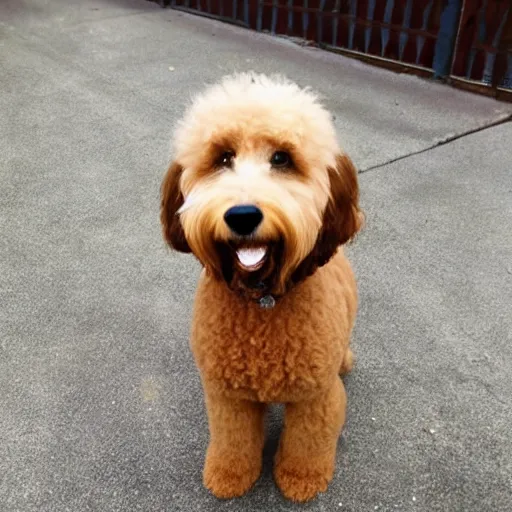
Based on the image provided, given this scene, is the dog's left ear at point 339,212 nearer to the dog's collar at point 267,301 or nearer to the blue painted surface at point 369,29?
the dog's collar at point 267,301

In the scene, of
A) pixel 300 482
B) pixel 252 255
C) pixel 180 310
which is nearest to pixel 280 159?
pixel 252 255

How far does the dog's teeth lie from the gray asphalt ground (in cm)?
95

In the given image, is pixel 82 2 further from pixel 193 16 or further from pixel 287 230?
pixel 287 230

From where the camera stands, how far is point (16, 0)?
7211mm

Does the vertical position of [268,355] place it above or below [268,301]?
below

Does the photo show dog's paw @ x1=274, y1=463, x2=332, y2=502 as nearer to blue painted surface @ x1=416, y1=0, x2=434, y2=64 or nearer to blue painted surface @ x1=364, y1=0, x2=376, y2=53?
blue painted surface @ x1=416, y1=0, x2=434, y2=64

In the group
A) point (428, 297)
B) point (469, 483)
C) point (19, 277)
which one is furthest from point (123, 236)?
point (469, 483)

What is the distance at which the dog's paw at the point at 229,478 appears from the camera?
1797mm

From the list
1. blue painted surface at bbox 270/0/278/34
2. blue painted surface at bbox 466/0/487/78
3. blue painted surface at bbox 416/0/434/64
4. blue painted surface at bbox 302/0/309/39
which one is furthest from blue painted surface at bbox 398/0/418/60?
blue painted surface at bbox 270/0/278/34

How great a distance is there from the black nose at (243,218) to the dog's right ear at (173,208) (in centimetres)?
26

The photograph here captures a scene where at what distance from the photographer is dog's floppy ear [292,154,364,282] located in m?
1.37

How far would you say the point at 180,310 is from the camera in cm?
254

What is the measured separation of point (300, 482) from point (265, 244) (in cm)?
94

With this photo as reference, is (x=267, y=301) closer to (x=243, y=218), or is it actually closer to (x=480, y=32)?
(x=243, y=218)
